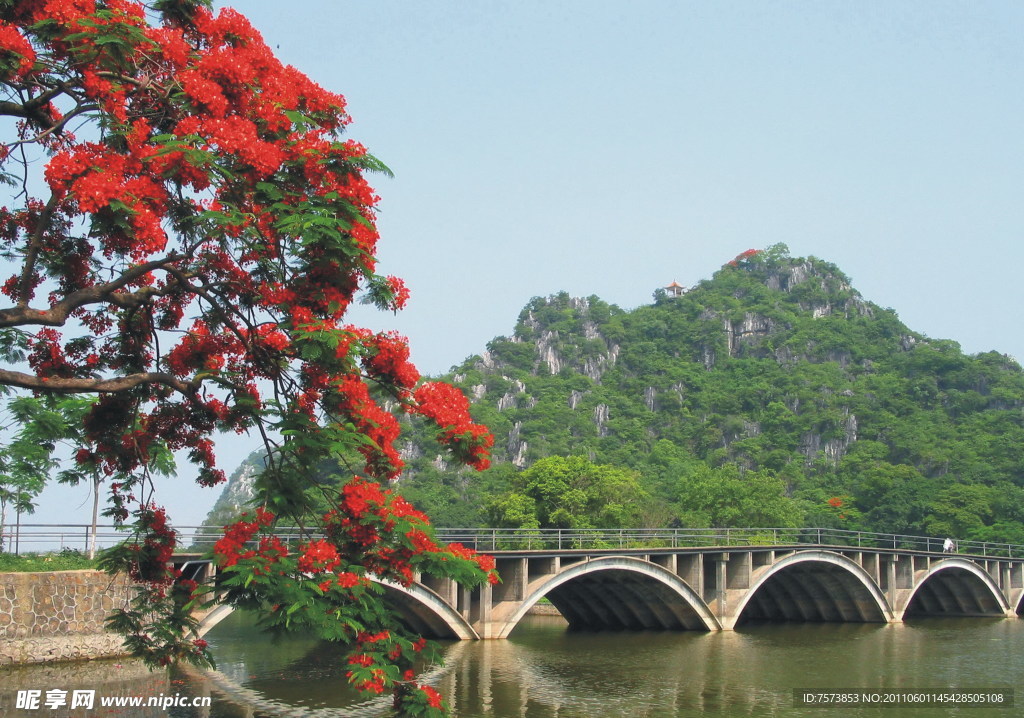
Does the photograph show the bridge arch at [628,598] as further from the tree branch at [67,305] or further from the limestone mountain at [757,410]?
the tree branch at [67,305]

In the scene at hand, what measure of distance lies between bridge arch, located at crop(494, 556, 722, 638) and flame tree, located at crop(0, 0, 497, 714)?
1157 inches

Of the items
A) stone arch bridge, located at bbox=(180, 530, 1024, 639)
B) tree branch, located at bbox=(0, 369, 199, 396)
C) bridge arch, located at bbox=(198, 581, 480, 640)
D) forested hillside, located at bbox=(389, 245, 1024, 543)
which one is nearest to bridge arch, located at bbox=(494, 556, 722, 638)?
stone arch bridge, located at bbox=(180, 530, 1024, 639)

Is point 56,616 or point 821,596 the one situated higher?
point 56,616

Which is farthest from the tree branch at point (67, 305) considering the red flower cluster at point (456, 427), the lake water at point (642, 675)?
the lake water at point (642, 675)

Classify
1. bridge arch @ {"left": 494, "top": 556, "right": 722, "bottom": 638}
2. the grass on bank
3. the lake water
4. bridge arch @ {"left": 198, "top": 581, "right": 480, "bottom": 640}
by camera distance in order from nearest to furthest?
the lake water, the grass on bank, bridge arch @ {"left": 198, "top": 581, "right": 480, "bottom": 640}, bridge arch @ {"left": 494, "top": 556, "right": 722, "bottom": 638}

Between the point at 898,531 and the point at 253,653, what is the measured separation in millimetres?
66581

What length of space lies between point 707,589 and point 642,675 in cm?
1679

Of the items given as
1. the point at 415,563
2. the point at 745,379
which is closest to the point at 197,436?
the point at 415,563

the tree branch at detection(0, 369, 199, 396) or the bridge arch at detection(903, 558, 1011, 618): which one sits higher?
the tree branch at detection(0, 369, 199, 396)

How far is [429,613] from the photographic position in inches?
1375

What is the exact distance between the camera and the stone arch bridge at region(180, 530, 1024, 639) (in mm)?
36562

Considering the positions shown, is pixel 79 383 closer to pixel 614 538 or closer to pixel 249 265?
pixel 249 265

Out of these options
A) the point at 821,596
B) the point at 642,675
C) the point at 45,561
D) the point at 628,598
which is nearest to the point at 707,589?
the point at 628,598

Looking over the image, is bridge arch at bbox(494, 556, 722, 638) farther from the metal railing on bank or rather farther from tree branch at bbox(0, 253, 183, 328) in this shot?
tree branch at bbox(0, 253, 183, 328)
